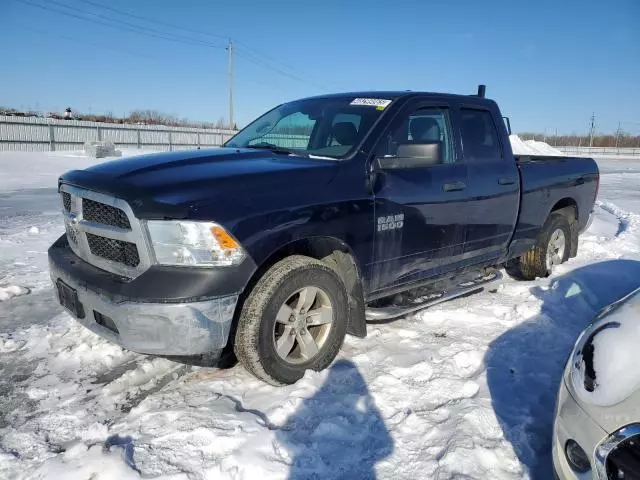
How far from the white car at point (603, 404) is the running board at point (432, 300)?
5.16 ft

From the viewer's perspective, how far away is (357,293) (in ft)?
10.9

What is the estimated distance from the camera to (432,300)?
13.0ft

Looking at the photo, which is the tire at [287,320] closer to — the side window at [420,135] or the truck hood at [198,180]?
the truck hood at [198,180]

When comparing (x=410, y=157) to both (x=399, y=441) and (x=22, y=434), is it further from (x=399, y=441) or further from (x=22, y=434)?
(x=22, y=434)

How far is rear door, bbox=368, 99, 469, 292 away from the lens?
3.32 meters

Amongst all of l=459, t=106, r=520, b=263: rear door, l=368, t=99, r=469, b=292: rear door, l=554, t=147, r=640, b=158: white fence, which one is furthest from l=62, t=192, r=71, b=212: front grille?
l=554, t=147, r=640, b=158: white fence

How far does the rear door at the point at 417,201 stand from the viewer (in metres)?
3.32

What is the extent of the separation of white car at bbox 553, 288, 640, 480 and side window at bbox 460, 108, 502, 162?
2.31m

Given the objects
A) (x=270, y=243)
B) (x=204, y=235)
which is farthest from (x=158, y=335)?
(x=270, y=243)

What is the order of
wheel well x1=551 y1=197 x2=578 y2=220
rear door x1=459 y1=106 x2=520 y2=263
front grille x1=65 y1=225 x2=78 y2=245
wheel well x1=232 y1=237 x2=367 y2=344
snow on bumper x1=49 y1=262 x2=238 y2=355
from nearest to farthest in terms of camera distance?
snow on bumper x1=49 y1=262 x2=238 y2=355 < wheel well x1=232 y1=237 x2=367 y2=344 < front grille x1=65 y1=225 x2=78 y2=245 < rear door x1=459 y1=106 x2=520 y2=263 < wheel well x1=551 y1=197 x2=578 y2=220

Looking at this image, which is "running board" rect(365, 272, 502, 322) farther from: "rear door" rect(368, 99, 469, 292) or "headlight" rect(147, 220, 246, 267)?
"headlight" rect(147, 220, 246, 267)

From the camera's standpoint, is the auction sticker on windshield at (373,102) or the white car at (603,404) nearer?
the white car at (603,404)

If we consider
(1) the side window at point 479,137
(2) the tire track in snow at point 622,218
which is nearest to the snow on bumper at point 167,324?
(1) the side window at point 479,137

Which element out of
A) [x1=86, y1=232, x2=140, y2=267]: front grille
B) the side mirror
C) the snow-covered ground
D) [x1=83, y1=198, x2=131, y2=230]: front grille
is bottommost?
the snow-covered ground
